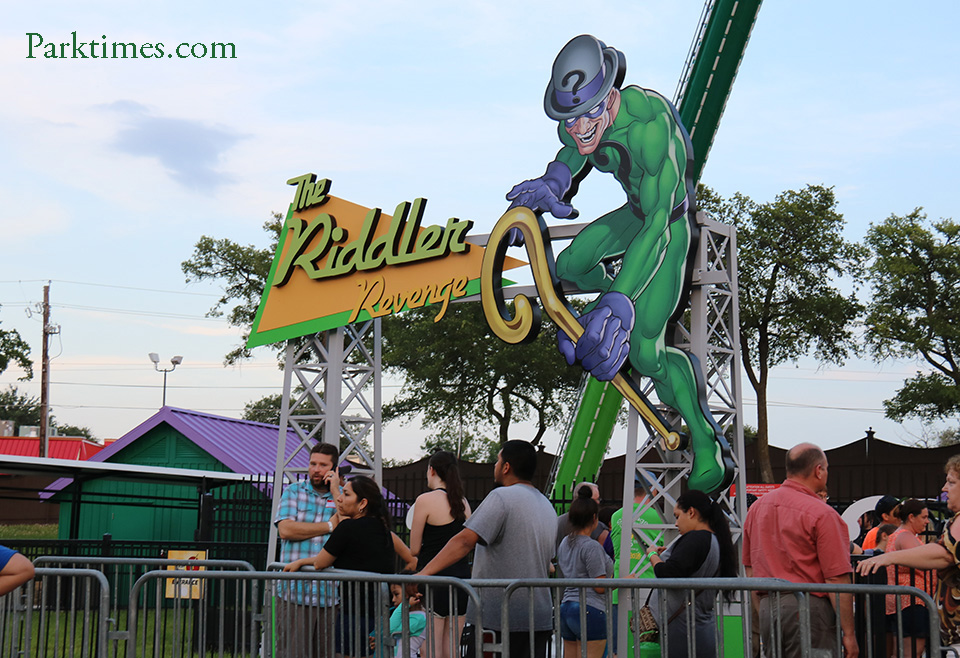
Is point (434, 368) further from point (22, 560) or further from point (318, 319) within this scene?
point (22, 560)

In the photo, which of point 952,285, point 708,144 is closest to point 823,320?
point 952,285

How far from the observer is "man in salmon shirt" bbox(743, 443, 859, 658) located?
5797mm

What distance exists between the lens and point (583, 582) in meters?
5.23

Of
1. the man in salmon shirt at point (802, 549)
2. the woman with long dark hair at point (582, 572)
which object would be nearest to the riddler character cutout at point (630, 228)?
the woman with long dark hair at point (582, 572)

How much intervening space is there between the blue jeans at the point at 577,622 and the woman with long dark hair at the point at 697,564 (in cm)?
106

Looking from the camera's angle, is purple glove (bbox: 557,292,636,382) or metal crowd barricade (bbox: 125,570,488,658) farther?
purple glove (bbox: 557,292,636,382)

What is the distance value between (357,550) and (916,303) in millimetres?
38327

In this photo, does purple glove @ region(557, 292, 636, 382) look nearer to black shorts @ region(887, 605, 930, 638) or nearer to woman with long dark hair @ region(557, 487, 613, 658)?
woman with long dark hair @ region(557, 487, 613, 658)

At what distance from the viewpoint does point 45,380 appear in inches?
1868

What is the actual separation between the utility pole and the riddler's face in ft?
123

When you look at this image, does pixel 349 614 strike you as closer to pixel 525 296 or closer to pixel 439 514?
pixel 439 514

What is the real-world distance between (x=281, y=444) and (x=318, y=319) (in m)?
1.91

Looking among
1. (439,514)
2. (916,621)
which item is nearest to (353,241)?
(439,514)

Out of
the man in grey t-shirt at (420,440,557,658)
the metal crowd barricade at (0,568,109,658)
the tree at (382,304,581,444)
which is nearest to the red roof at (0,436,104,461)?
the tree at (382,304,581,444)
